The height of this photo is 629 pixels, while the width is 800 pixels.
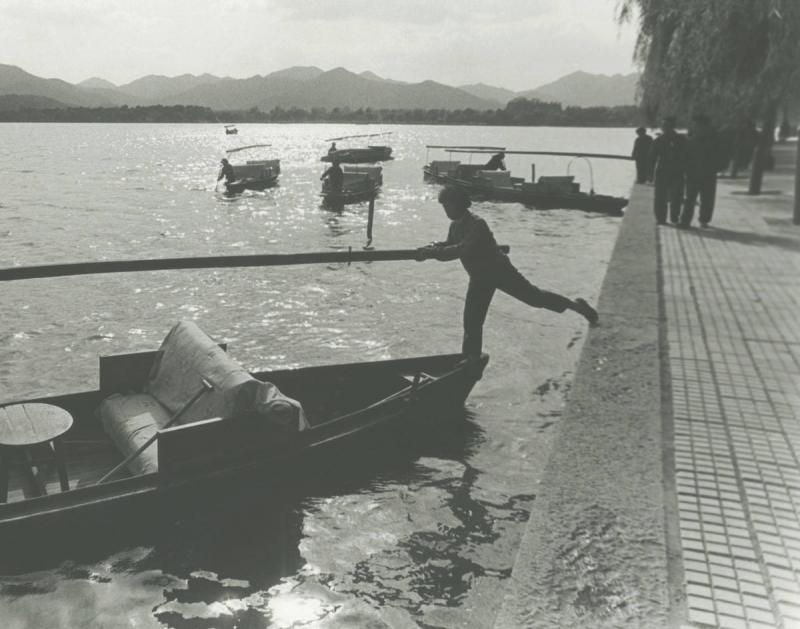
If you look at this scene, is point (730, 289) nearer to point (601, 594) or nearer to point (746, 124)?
point (601, 594)

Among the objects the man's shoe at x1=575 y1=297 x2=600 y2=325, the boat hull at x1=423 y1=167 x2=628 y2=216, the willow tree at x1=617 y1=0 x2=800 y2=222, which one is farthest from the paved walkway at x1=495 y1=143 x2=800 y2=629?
the boat hull at x1=423 y1=167 x2=628 y2=216

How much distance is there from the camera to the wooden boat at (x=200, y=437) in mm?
6270

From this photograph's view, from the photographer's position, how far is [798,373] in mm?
7887

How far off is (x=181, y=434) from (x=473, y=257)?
4.19 metres

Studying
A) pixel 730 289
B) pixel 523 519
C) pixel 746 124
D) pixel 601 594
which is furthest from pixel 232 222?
pixel 601 594

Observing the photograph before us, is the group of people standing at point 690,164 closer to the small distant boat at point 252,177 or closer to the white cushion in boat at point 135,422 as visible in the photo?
the white cushion in boat at point 135,422

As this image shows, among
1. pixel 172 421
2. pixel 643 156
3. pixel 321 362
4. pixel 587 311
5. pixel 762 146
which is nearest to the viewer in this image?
pixel 172 421

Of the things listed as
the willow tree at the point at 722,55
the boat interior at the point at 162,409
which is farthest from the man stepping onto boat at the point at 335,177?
the boat interior at the point at 162,409

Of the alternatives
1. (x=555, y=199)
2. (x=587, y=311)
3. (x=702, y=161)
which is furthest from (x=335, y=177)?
(x=587, y=311)

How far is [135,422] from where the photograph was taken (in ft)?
24.2

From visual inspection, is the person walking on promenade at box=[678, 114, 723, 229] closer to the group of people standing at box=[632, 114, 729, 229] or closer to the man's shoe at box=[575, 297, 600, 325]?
the group of people standing at box=[632, 114, 729, 229]

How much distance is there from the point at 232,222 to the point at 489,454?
3211 cm

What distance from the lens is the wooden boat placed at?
627 cm

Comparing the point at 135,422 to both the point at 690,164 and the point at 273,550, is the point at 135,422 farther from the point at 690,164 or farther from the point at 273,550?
the point at 690,164
